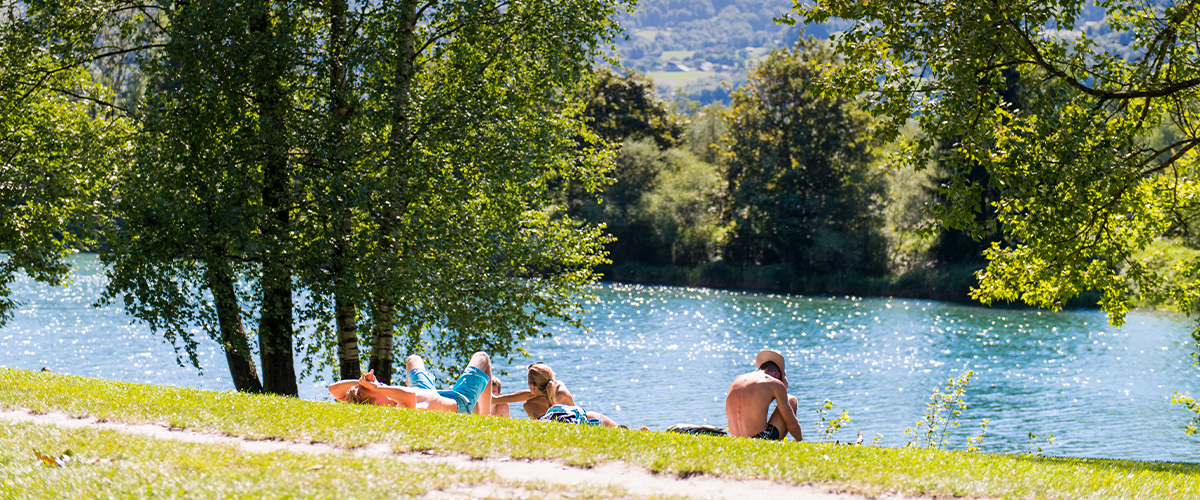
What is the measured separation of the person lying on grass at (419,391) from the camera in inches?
364

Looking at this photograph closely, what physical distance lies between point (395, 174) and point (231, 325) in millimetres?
2923

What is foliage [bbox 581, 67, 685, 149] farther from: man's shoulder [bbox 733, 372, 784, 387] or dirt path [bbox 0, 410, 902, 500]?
dirt path [bbox 0, 410, 902, 500]

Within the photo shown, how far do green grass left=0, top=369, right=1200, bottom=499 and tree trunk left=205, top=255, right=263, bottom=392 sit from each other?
2433 millimetres

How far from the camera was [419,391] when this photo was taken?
939 centimetres

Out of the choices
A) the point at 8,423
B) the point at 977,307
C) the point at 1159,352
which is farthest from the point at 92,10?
the point at 977,307

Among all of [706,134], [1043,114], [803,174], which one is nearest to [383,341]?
[1043,114]

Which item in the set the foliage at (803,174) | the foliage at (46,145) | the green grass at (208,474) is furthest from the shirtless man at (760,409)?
the foliage at (803,174)

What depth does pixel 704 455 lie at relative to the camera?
22.9 feet

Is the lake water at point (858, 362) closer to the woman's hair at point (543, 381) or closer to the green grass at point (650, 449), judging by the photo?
the woman's hair at point (543, 381)

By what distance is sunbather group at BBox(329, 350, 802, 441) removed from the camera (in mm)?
8977

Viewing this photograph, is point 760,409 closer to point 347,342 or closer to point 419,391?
point 419,391

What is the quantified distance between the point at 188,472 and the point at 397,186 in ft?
20.3

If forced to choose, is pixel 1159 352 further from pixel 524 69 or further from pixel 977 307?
pixel 524 69

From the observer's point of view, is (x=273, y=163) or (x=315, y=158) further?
(x=273, y=163)
